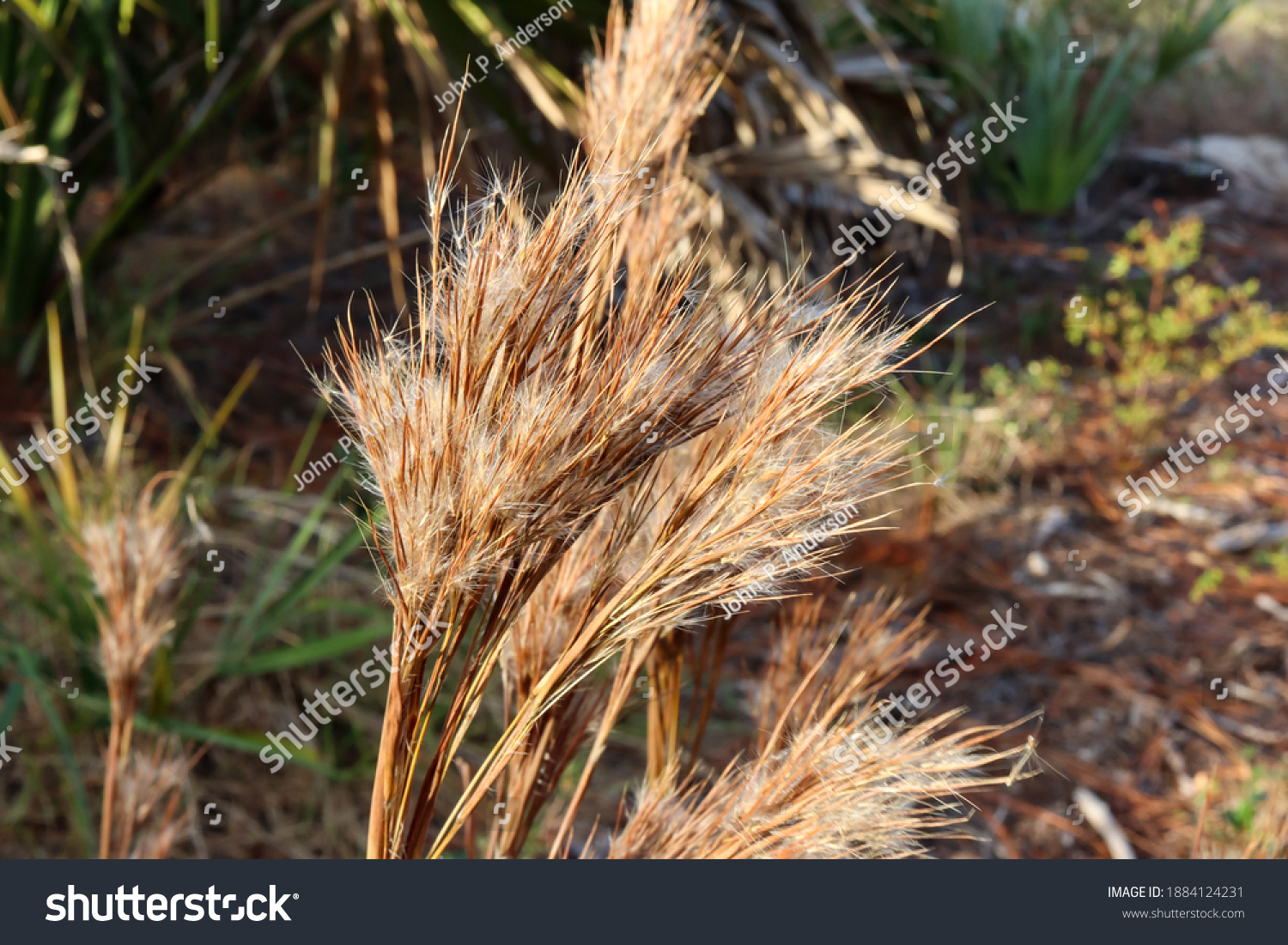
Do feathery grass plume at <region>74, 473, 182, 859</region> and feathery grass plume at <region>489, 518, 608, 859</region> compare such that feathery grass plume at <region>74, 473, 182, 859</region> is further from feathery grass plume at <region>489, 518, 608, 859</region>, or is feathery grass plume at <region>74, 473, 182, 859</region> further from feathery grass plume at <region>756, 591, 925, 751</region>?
feathery grass plume at <region>756, 591, 925, 751</region>

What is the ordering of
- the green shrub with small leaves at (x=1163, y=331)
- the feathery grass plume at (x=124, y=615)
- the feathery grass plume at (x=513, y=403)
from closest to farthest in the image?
1. the feathery grass plume at (x=513, y=403)
2. the feathery grass plume at (x=124, y=615)
3. the green shrub with small leaves at (x=1163, y=331)

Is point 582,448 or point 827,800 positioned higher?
point 582,448

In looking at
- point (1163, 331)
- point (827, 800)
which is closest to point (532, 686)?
point (827, 800)

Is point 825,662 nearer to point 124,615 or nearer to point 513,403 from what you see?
point 513,403

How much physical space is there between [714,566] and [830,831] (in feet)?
0.46

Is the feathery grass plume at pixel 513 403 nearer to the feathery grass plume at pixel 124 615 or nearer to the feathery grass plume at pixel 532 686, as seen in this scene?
the feathery grass plume at pixel 532 686

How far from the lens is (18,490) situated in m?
1.62

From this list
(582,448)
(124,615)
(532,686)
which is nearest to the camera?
(582,448)

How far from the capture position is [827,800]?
447 mm

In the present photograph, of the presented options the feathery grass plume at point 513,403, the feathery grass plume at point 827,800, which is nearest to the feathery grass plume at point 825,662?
the feathery grass plume at point 827,800

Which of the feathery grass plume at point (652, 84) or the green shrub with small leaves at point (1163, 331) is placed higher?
the feathery grass plume at point (652, 84)

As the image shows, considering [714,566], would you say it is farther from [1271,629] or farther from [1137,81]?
[1137,81]

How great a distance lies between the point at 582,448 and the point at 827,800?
0.20 meters

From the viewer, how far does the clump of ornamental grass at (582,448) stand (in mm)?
392
